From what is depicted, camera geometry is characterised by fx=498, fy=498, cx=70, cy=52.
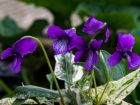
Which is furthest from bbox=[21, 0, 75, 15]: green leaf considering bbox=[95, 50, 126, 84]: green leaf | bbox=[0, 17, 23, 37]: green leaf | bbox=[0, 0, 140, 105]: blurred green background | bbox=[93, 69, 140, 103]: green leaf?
bbox=[93, 69, 140, 103]: green leaf

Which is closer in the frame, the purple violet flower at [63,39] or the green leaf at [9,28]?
the purple violet flower at [63,39]

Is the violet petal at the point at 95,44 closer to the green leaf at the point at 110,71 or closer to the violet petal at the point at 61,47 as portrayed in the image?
the violet petal at the point at 61,47

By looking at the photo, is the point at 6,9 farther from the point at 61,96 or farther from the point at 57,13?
the point at 61,96

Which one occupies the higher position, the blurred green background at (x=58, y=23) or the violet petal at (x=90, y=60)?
the violet petal at (x=90, y=60)

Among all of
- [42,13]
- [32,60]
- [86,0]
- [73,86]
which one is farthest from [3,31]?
[73,86]

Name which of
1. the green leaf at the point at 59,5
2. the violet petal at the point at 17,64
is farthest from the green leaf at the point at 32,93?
the green leaf at the point at 59,5
